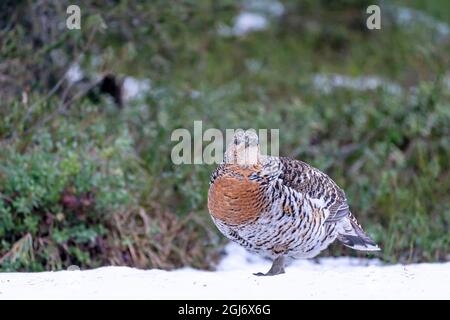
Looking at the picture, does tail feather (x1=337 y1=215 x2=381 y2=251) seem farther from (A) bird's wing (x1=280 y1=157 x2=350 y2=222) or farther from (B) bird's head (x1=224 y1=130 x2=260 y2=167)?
(B) bird's head (x1=224 y1=130 x2=260 y2=167)

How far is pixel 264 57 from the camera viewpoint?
9.86 meters

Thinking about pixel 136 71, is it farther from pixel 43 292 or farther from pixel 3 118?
pixel 43 292

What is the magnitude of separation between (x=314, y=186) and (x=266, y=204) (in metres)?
0.46

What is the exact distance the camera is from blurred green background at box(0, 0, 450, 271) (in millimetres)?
5402

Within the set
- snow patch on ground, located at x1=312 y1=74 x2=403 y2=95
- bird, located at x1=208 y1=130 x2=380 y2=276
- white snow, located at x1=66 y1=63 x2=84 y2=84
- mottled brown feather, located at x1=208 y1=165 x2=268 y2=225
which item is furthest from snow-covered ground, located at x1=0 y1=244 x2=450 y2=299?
snow patch on ground, located at x1=312 y1=74 x2=403 y2=95

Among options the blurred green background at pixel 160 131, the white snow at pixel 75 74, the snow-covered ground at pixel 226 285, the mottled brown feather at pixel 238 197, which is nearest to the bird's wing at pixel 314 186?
the mottled brown feather at pixel 238 197

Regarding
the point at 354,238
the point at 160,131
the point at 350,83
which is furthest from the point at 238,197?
the point at 350,83

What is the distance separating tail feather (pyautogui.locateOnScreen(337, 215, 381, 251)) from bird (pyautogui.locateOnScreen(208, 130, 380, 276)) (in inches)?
13.3

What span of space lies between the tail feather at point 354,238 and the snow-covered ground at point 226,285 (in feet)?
1.38

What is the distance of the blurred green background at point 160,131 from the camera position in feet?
17.7

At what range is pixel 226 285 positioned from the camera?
4172 mm

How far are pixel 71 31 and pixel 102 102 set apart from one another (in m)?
0.81

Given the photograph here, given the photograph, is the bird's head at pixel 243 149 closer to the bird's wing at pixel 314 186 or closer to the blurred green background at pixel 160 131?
the bird's wing at pixel 314 186

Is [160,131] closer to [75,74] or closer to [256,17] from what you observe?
[75,74]
